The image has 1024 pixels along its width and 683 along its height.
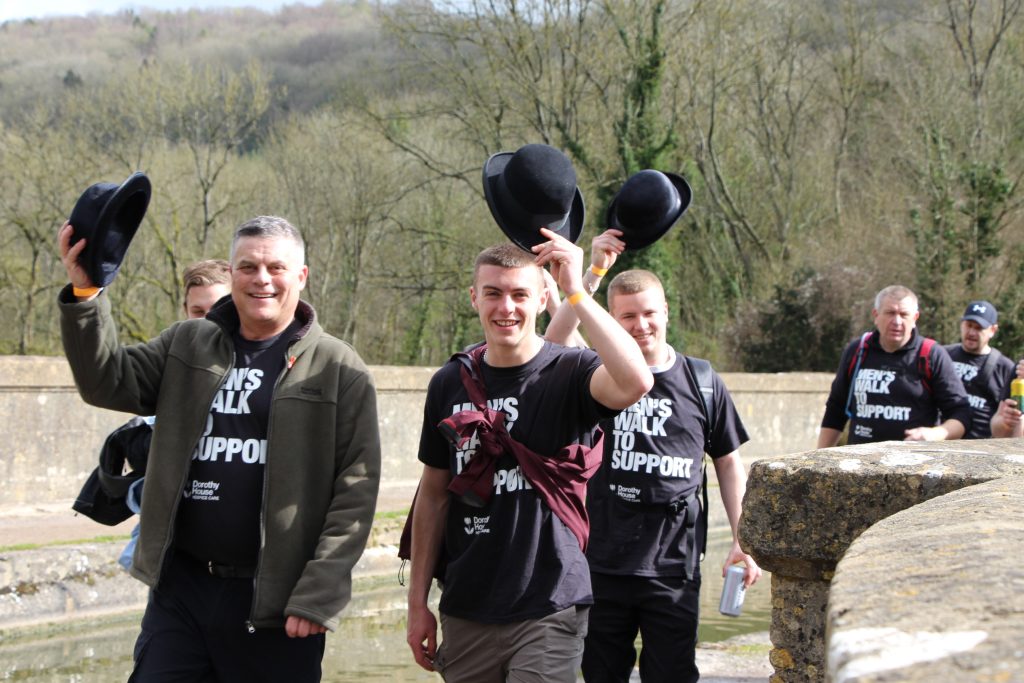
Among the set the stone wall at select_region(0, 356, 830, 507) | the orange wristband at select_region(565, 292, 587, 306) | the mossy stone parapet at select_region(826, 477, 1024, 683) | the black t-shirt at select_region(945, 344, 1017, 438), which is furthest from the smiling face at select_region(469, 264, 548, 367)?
the stone wall at select_region(0, 356, 830, 507)

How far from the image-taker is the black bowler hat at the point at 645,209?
434cm

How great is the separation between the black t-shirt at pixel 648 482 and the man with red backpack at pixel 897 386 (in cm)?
253

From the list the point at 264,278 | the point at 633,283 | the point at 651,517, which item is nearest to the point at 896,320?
the point at 633,283

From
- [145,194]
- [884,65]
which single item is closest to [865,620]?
[145,194]

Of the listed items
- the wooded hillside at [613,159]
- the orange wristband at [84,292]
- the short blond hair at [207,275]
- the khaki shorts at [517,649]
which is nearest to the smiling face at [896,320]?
the short blond hair at [207,275]

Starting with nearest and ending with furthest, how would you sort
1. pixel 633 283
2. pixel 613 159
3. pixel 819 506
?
pixel 819 506
pixel 633 283
pixel 613 159

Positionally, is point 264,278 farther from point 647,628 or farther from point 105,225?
point 647,628

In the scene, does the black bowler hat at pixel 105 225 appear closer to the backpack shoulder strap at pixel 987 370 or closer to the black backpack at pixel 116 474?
the black backpack at pixel 116 474

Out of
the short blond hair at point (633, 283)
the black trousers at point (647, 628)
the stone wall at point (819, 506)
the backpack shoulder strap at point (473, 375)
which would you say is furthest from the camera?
the short blond hair at point (633, 283)

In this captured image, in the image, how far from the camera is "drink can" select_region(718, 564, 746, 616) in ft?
18.3

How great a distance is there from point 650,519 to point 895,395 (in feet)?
10.3

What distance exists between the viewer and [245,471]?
13.4 ft

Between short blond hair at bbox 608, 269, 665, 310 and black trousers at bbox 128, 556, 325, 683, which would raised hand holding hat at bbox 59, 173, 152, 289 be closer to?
black trousers at bbox 128, 556, 325, 683

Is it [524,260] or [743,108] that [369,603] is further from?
[743,108]
